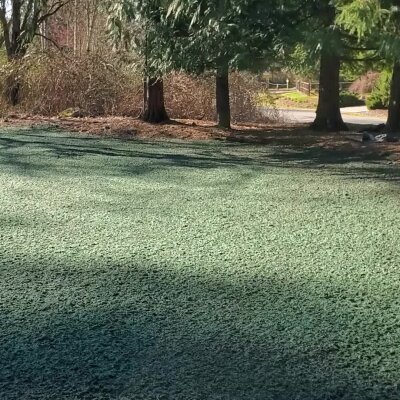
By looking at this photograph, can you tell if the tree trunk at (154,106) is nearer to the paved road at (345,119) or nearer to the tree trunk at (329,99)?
the tree trunk at (329,99)

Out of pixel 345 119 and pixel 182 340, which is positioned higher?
pixel 345 119

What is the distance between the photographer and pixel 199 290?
11.1 ft

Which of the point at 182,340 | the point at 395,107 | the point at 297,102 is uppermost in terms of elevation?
the point at 395,107

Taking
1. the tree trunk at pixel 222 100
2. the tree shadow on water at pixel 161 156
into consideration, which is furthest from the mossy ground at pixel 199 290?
the tree trunk at pixel 222 100

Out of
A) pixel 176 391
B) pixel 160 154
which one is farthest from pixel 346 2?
pixel 176 391

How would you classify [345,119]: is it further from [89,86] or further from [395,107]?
[89,86]

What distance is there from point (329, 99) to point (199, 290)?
463 inches

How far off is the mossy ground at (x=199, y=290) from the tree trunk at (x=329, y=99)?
749 centimetres

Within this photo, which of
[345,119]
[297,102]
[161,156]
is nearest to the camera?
[161,156]

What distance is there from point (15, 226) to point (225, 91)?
405 inches

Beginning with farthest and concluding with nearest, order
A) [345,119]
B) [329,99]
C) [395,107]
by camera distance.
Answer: [345,119], [329,99], [395,107]

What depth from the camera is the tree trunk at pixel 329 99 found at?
46.8 ft

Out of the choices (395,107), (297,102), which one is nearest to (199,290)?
(395,107)

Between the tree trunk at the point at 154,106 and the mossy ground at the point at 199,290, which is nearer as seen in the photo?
the mossy ground at the point at 199,290
